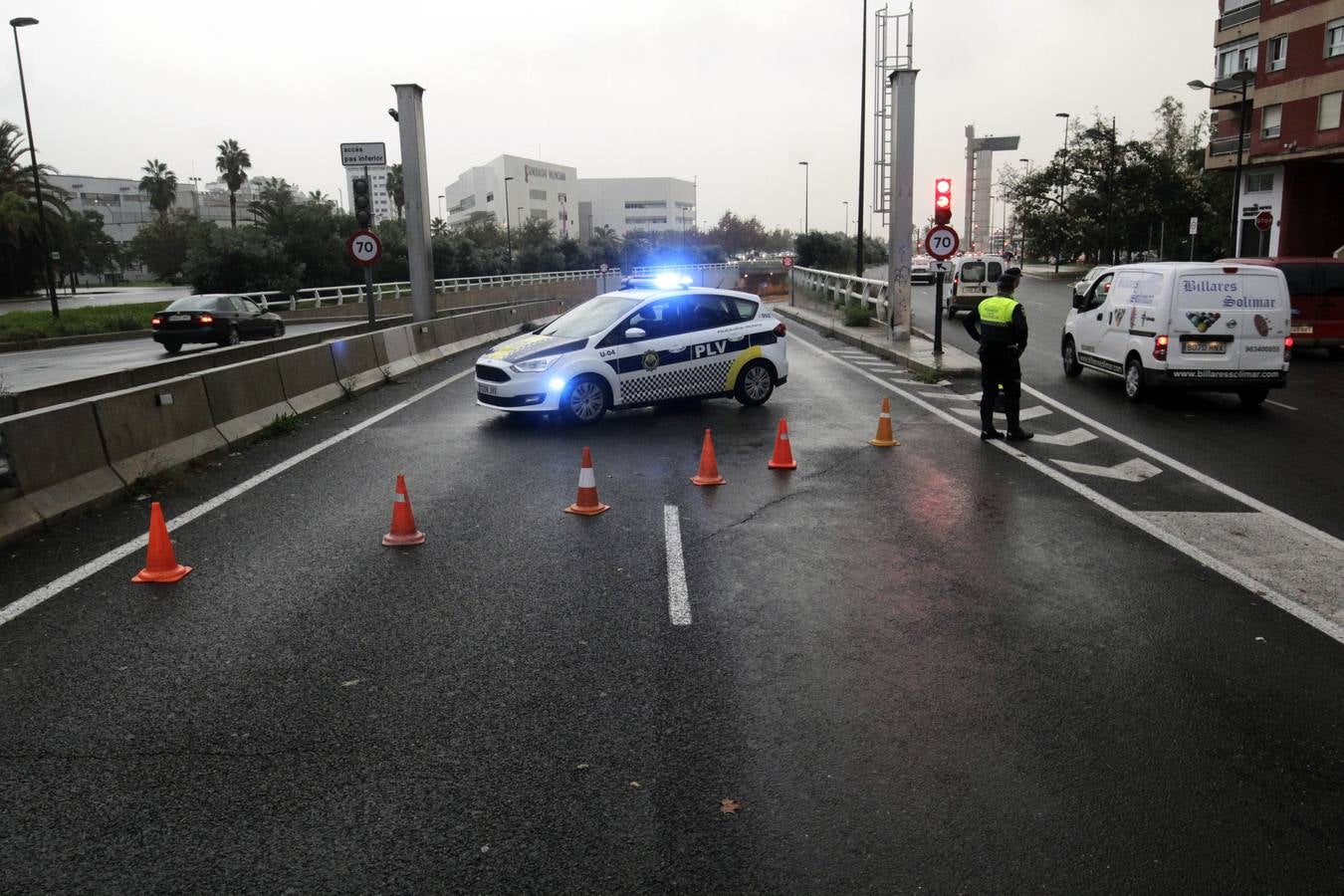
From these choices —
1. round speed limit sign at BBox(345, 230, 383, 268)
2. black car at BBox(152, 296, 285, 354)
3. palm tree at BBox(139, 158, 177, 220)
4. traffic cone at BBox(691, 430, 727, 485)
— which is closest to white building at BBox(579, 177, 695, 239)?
palm tree at BBox(139, 158, 177, 220)

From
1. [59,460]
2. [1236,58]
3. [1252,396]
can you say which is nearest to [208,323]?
[59,460]

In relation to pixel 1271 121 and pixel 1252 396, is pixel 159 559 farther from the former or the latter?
pixel 1271 121

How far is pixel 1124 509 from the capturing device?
8586 mm

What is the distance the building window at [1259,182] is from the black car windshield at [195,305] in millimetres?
47348

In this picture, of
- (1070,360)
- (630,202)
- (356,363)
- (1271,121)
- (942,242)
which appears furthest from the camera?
(630,202)

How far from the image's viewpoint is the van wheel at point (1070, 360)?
55.5 ft

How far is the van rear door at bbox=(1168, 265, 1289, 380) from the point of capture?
43.6ft

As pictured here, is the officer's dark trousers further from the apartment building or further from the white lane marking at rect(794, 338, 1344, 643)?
the apartment building

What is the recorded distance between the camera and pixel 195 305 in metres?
25.7

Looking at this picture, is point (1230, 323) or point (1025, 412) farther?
point (1025, 412)

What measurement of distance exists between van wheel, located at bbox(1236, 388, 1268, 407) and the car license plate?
87 cm

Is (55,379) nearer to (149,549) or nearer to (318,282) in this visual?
(149,549)

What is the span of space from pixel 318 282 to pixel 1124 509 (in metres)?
54.0

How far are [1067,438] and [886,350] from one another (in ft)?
29.2
